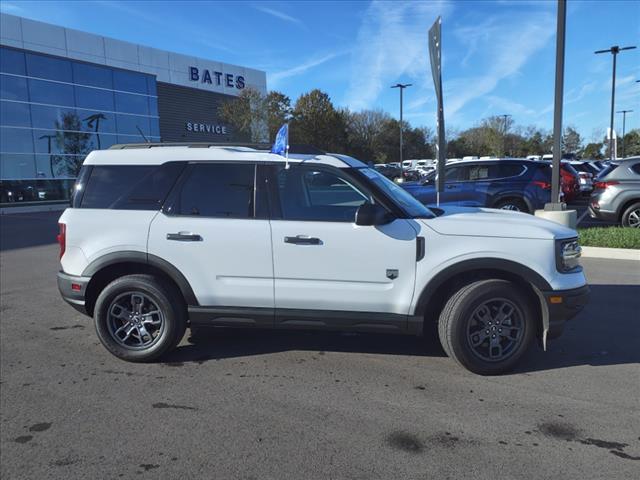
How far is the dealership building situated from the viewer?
2523 centimetres

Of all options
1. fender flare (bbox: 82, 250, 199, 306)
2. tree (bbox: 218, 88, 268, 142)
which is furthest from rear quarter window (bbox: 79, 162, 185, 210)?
tree (bbox: 218, 88, 268, 142)

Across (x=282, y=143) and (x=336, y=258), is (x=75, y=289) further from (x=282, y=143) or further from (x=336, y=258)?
(x=336, y=258)

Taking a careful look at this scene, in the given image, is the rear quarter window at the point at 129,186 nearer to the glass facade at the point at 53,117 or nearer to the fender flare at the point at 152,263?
the fender flare at the point at 152,263

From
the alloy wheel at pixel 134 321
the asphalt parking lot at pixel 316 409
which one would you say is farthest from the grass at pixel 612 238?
the alloy wheel at pixel 134 321

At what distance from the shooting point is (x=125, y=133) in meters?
31.1

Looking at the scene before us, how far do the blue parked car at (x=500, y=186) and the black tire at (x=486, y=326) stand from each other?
7.65 m

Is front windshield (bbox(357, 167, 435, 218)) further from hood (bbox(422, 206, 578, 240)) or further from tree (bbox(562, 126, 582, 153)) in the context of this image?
tree (bbox(562, 126, 582, 153))

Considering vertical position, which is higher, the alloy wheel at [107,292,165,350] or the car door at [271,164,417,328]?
the car door at [271,164,417,328]

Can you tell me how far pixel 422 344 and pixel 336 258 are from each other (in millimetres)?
1478

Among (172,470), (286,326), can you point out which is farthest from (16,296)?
(172,470)

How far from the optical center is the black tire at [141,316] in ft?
14.2

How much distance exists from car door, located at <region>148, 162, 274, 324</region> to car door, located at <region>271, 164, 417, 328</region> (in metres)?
0.15

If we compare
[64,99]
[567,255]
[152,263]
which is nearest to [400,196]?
[567,255]

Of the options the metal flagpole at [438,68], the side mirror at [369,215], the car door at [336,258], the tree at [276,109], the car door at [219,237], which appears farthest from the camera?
the tree at [276,109]
